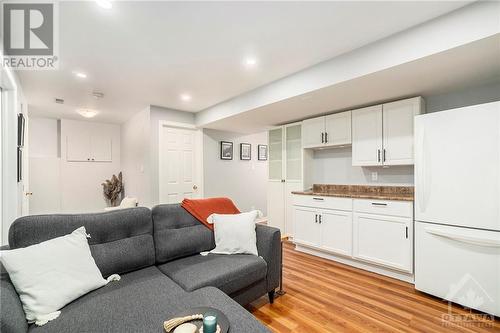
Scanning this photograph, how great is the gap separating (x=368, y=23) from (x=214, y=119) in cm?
287

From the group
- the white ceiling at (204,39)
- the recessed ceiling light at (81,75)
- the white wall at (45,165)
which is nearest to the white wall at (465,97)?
the white ceiling at (204,39)

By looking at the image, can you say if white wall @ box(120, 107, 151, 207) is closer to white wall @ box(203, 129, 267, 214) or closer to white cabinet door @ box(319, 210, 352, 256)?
white wall @ box(203, 129, 267, 214)

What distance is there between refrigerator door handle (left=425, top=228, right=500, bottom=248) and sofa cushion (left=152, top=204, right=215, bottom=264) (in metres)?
2.12

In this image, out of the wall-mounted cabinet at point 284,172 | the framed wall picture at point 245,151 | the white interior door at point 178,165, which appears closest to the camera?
the wall-mounted cabinet at point 284,172

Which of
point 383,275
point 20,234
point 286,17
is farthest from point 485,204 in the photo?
point 20,234

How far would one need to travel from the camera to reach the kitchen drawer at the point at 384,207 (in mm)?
2557

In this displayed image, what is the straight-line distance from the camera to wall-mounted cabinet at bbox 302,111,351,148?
339 centimetres

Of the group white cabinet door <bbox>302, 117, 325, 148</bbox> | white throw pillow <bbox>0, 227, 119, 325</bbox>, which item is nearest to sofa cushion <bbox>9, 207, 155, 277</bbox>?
white throw pillow <bbox>0, 227, 119, 325</bbox>

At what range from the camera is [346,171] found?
12.1ft

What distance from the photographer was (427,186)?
7.35ft

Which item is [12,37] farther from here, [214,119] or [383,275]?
[383,275]

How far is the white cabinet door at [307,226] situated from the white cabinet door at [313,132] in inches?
42.2

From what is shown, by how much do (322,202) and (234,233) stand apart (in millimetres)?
1639

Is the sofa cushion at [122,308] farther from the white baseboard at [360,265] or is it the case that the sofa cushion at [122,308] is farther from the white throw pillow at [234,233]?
the white baseboard at [360,265]
